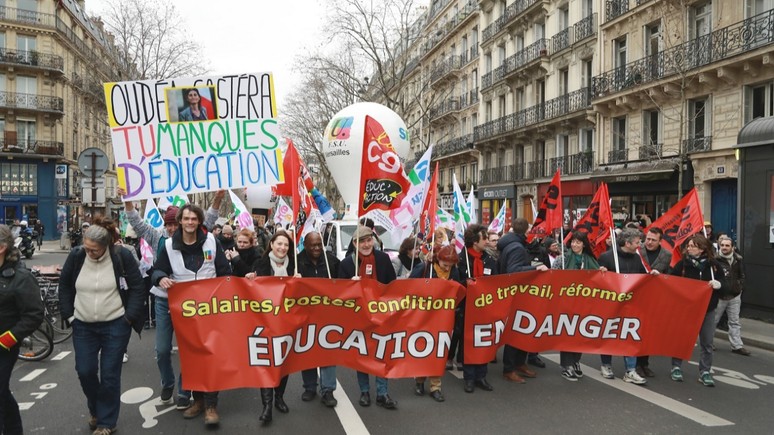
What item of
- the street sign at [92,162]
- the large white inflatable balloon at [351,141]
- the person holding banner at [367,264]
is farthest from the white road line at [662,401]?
the large white inflatable balloon at [351,141]

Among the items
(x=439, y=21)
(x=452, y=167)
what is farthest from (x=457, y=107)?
(x=439, y=21)

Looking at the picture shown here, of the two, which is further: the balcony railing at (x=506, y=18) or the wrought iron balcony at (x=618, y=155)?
the balcony railing at (x=506, y=18)

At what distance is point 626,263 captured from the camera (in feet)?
22.6

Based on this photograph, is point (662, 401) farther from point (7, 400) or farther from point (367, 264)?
point (7, 400)

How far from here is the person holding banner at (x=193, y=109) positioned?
6.28 metres

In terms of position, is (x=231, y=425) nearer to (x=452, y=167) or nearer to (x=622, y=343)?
(x=622, y=343)

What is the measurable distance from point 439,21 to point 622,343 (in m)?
46.3

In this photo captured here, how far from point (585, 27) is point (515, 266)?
23.8m

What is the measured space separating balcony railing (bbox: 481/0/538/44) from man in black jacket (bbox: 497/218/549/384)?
1065 inches

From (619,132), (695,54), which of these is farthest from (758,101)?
(619,132)

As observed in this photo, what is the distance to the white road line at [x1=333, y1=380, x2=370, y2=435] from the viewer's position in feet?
16.4

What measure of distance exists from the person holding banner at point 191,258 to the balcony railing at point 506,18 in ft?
96.0

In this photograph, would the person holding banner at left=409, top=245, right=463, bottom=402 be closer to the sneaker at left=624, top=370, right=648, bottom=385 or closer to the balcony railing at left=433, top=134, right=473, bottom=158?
the sneaker at left=624, top=370, right=648, bottom=385

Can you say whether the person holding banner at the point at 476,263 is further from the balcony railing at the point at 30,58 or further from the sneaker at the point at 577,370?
the balcony railing at the point at 30,58
